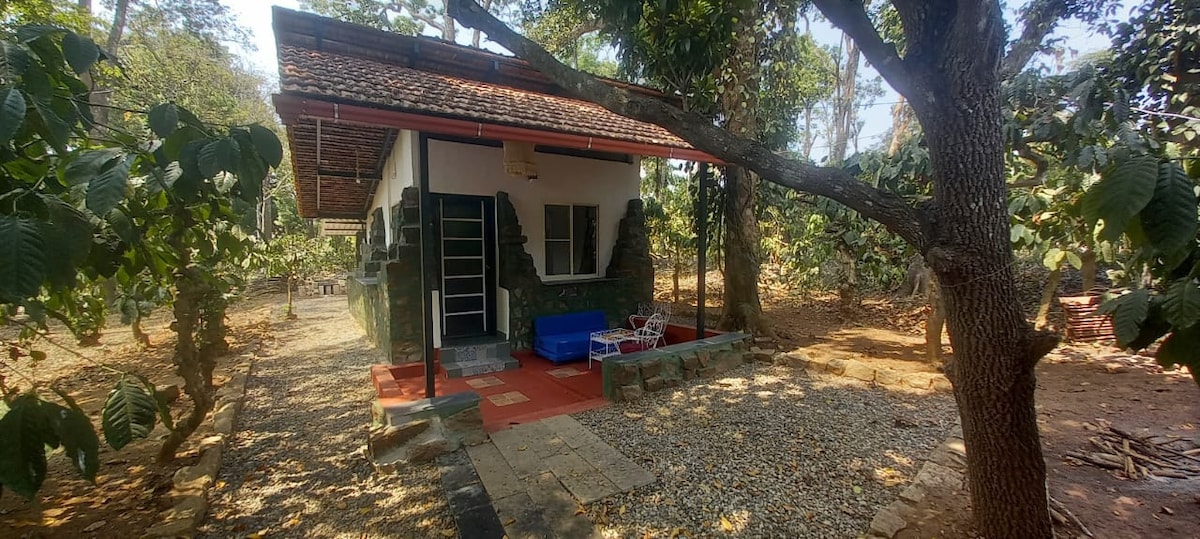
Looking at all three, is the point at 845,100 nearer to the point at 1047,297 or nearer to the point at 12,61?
the point at 1047,297

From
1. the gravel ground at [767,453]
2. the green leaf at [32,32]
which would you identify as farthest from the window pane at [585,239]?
the green leaf at [32,32]

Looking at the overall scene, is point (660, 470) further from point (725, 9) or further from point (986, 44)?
point (725, 9)

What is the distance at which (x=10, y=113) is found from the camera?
124cm

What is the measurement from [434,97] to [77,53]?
3.16 metres

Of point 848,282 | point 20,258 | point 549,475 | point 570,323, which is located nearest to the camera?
point 20,258

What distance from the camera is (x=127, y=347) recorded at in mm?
8055

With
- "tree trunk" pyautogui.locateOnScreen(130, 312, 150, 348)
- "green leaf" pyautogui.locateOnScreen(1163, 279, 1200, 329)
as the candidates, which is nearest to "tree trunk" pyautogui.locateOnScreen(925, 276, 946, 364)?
"green leaf" pyautogui.locateOnScreen(1163, 279, 1200, 329)

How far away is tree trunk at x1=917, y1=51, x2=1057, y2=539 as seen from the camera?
6.80ft

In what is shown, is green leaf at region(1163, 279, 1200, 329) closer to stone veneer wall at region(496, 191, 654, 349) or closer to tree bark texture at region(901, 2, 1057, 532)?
tree bark texture at region(901, 2, 1057, 532)

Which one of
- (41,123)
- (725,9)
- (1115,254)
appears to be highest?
(725,9)

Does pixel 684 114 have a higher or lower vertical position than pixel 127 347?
higher

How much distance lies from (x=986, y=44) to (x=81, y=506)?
19.3ft

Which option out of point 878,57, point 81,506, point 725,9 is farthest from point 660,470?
point 725,9

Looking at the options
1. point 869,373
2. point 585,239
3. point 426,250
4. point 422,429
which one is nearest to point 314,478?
point 422,429
